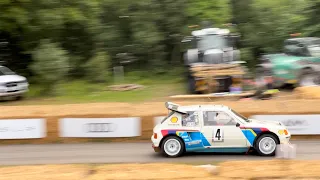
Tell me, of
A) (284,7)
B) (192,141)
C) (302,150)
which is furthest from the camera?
(284,7)

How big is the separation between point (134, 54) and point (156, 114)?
14138 millimetres

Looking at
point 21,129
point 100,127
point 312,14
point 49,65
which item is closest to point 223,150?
point 100,127

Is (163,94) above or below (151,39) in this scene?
below

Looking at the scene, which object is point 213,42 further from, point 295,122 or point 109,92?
point 295,122

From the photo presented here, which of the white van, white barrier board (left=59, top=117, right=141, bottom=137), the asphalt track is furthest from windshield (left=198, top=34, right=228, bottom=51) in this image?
the asphalt track

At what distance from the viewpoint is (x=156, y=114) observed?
53.3 ft

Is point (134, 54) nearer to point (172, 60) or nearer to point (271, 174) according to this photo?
point (172, 60)

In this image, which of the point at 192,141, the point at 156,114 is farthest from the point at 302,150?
the point at 156,114

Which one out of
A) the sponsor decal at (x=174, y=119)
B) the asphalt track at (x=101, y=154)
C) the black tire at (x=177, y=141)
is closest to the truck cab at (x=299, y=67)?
the asphalt track at (x=101, y=154)

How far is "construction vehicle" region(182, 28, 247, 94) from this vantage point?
22750 millimetres

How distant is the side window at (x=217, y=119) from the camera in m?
13.5

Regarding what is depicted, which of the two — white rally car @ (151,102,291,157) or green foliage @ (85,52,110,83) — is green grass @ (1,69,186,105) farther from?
white rally car @ (151,102,291,157)

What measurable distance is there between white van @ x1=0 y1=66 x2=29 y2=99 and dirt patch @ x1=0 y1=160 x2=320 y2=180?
14306 mm

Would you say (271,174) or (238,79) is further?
(238,79)
